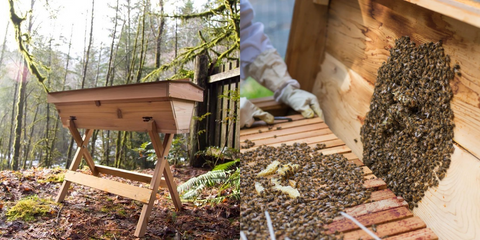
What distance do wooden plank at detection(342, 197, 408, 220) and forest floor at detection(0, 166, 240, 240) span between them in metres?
0.84

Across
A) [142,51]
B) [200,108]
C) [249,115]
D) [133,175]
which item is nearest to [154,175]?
[133,175]

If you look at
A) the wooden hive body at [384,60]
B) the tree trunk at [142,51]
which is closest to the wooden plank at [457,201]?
the wooden hive body at [384,60]

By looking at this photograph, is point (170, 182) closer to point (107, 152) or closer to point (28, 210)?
point (28, 210)

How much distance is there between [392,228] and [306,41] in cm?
204

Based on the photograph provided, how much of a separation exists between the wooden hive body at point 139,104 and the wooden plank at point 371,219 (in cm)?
98

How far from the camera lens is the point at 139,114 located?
6.77ft

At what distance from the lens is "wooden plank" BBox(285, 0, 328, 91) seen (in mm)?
3025

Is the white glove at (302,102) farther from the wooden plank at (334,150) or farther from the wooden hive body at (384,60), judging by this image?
the wooden plank at (334,150)

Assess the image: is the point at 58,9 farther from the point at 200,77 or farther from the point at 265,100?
the point at 265,100

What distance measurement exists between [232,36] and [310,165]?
4.13ft

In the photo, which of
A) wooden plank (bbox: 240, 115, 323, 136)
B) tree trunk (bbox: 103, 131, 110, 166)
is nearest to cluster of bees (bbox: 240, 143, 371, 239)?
wooden plank (bbox: 240, 115, 323, 136)

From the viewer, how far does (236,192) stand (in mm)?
2328

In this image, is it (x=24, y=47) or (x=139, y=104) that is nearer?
(x=139, y=104)

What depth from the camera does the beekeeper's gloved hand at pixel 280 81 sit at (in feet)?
9.37
